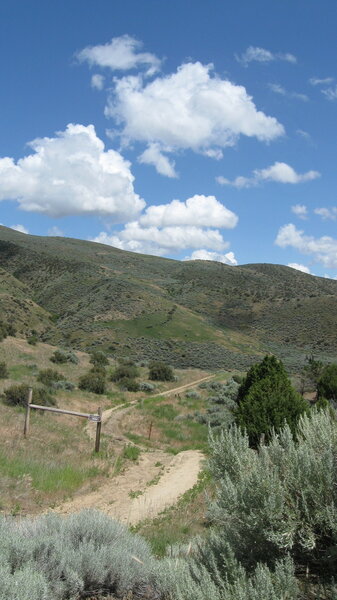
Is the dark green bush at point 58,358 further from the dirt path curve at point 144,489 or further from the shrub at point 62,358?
the dirt path curve at point 144,489

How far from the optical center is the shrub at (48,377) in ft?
76.5

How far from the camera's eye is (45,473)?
9914 millimetres

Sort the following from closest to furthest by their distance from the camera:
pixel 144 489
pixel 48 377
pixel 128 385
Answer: pixel 144 489 < pixel 48 377 < pixel 128 385

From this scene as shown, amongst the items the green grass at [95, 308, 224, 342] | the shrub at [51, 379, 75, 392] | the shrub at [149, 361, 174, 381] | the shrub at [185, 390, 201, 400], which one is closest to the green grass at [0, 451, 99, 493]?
the shrub at [51, 379, 75, 392]

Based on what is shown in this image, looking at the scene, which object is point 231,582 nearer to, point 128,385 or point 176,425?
point 176,425

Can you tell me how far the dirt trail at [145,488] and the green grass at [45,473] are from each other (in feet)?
1.56

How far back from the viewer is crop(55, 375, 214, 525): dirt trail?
29.7ft

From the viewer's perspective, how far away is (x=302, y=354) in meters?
64.5

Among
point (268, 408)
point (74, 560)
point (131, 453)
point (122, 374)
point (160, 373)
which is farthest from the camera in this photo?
point (160, 373)

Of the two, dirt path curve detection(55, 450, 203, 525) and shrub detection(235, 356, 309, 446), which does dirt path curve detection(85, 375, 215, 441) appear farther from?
shrub detection(235, 356, 309, 446)

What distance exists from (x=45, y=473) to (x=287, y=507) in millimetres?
7761

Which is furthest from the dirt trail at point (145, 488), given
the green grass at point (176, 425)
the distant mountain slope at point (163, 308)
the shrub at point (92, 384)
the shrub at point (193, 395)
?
the distant mountain slope at point (163, 308)

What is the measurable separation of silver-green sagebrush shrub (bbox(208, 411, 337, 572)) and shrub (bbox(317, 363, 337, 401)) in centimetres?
2691

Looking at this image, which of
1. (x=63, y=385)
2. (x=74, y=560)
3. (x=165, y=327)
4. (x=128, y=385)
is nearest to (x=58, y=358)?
(x=128, y=385)
